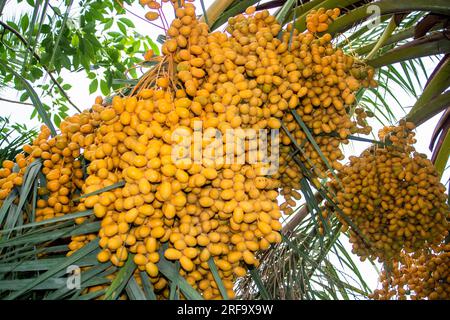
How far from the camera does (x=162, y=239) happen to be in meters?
0.88

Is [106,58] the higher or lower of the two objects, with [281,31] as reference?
higher

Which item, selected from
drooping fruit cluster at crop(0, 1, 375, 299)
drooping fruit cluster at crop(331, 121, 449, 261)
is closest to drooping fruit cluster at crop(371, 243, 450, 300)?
drooping fruit cluster at crop(331, 121, 449, 261)

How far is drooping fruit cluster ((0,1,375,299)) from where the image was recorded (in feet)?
2.81

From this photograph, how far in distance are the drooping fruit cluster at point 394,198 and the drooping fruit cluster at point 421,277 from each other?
1.14ft

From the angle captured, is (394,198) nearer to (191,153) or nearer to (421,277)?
(421,277)

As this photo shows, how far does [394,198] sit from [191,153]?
101 centimetres

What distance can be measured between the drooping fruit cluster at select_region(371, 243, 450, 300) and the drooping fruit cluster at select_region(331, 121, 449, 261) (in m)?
0.35

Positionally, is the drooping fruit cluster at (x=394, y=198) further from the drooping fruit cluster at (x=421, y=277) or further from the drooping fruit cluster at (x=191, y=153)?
the drooping fruit cluster at (x=191, y=153)

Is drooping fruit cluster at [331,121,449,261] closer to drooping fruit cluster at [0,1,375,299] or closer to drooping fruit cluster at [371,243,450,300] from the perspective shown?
drooping fruit cluster at [371,243,450,300]

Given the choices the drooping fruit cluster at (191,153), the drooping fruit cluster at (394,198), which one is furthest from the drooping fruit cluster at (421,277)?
the drooping fruit cluster at (191,153)

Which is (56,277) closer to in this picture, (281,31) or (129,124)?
(129,124)

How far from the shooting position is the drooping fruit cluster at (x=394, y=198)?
1.64 metres
